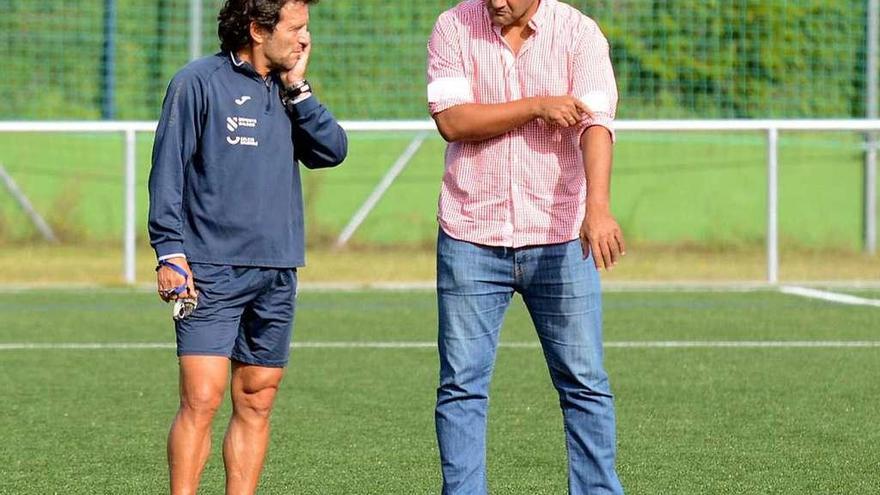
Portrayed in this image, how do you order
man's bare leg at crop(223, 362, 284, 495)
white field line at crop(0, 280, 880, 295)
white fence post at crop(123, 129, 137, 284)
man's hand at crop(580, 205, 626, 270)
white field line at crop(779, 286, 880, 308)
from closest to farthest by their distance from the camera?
man's hand at crop(580, 205, 626, 270) → man's bare leg at crop(223, 362, 284, 495) → white field line at crop(779, 286, 880, 308) → white field line at crop(0, 280, 880, 295) → white fence post at crop(123, 129, 137, 284)

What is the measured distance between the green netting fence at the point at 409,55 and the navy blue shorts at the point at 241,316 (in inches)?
545

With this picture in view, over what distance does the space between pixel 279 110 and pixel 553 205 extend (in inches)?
35.2

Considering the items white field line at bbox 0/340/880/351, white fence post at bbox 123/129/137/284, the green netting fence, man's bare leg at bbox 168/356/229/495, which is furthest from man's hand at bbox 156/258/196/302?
the green netting fence

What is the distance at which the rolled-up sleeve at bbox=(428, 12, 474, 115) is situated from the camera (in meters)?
5.30

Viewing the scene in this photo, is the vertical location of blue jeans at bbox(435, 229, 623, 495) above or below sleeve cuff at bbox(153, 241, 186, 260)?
below

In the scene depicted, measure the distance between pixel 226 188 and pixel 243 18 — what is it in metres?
0.52

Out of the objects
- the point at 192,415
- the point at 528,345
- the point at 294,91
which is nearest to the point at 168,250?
the point at 192,415

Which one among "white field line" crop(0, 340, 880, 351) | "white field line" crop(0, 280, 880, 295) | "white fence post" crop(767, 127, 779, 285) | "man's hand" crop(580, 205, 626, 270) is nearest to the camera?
"man's hand" crop(580, 205, 626, 270)

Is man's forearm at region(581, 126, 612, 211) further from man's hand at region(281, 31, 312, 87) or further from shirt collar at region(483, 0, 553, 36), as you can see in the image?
man's hand at region(281, 31, 312, 87)

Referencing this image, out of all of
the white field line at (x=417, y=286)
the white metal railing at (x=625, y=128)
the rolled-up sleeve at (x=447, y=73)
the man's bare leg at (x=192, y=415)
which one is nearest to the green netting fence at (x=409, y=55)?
the white metal railing at (x=625, y=128)

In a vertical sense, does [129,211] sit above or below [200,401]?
above

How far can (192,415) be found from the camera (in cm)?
529

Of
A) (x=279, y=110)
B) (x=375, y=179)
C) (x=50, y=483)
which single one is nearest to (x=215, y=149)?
(x=279, y=110)

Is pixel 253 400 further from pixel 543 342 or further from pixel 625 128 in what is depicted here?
pixel 625 128
